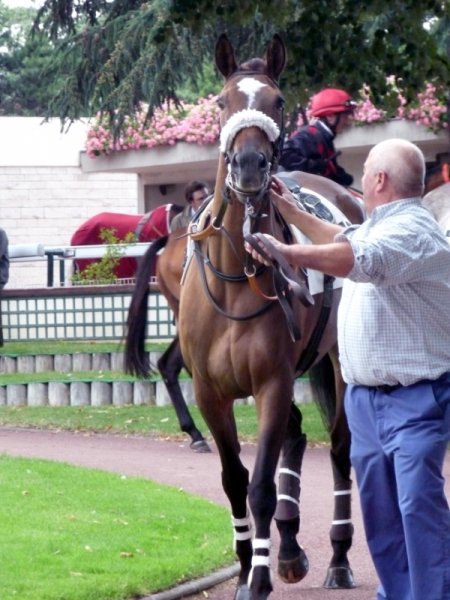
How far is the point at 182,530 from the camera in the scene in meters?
8.16

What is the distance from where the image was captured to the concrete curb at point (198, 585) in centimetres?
670

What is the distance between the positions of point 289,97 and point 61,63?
5.65m

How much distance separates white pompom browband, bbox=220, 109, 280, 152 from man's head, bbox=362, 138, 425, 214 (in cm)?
116

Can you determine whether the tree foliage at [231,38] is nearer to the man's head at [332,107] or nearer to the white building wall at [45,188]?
the man's head at [332,107]

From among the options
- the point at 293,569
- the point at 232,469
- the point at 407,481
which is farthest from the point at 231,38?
the point at 407,481

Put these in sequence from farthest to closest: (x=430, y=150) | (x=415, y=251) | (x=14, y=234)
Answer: (x=14, y=234), (x=430, y=150), (x=415, y=251)

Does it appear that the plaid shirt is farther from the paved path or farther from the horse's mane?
the paved path

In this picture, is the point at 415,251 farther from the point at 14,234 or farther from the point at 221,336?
the point at 14,234

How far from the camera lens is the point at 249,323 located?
6707mm

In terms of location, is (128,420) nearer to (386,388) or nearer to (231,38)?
(231,38)

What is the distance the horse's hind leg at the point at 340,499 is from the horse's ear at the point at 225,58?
1.90m

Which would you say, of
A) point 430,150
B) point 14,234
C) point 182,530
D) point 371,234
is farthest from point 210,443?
point 14,234

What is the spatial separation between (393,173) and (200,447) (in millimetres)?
7210

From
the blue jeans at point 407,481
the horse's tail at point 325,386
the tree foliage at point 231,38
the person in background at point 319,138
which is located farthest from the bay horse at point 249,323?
the tree foliage at point 231,38
